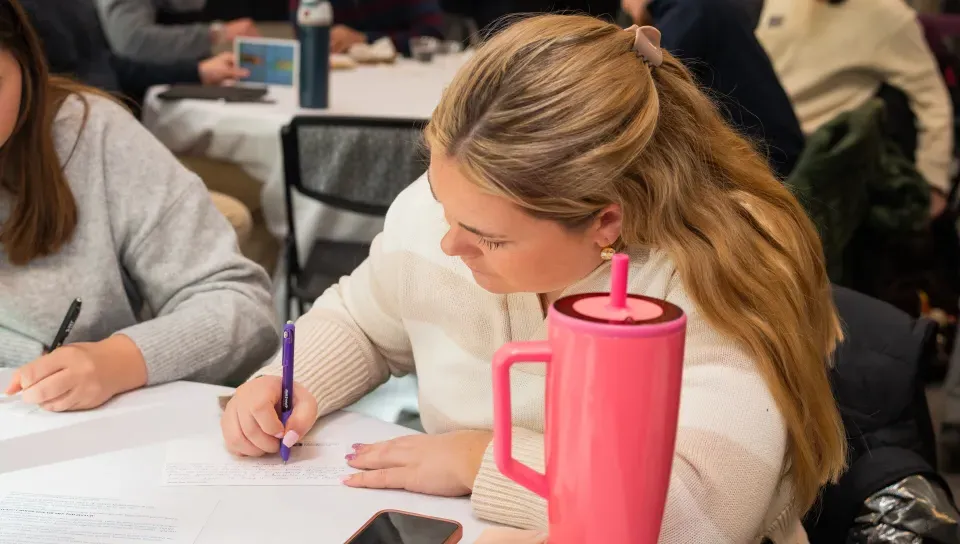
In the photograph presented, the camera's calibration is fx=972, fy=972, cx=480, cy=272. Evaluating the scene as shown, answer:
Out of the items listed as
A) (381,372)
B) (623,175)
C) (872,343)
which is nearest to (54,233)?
(381,372)

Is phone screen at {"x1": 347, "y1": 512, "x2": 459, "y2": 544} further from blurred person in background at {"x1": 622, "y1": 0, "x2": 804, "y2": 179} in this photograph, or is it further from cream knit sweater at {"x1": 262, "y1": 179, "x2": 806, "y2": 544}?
blurred person in background at {"x1": 622, "y1": 0, "x2": 804, "y2": 179}

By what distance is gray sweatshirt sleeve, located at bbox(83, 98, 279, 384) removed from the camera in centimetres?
149

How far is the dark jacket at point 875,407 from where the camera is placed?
125cm

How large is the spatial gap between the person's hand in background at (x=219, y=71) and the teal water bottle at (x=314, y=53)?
0.46 meters

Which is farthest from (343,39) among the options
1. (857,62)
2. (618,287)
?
(618,287)

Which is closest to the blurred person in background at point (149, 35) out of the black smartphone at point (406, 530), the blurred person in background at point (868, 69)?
the blurred person in background at point (868, 69)

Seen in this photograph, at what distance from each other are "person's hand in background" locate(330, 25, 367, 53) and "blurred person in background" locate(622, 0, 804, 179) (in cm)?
205

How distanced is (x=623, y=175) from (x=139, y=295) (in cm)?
95

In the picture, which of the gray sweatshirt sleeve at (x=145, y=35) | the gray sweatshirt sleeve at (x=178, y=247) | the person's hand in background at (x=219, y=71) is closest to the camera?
the gray sweatshirt sleeve at (x=178, y=247)

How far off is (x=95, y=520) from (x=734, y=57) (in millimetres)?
1963

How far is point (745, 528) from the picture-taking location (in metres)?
0.92

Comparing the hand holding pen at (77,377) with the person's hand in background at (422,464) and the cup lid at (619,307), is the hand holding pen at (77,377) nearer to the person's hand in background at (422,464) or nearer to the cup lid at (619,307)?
the person's hand in background at (422,464)

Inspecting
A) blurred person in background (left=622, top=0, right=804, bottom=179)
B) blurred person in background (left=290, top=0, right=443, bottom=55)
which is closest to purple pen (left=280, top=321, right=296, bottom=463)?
blurred person in background (left=622, top=0, right=804, bottom=179)

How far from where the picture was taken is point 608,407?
672 millimetres
